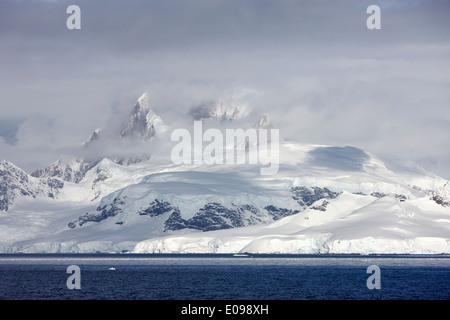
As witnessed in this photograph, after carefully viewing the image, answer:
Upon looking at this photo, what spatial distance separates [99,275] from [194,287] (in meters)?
41.8

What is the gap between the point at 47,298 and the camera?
130125 mm

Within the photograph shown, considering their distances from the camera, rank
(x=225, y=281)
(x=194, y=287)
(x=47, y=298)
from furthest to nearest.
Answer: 1. (x=225, y=281)
2. (x=194, y=287)
3. (x=47, y=298)

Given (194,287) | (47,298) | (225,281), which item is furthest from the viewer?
(225,281)
